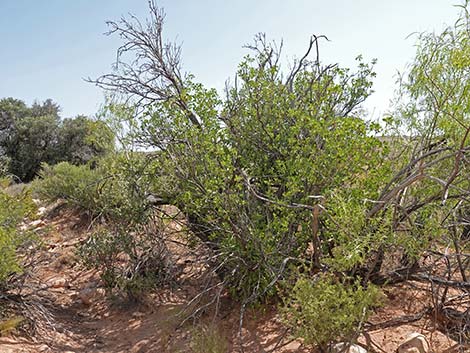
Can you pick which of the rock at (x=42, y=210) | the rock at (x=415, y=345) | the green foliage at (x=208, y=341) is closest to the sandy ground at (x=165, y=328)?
the green foliage at (x=208, y=341)

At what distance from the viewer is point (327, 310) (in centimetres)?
304

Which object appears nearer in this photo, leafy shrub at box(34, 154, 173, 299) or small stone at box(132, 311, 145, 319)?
small stone at box(132, 311, 145, 319)

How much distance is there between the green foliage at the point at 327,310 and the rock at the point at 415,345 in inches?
16.0

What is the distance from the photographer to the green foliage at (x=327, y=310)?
3037 millimetres

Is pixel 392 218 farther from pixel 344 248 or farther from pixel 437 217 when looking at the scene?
pixel 344 248

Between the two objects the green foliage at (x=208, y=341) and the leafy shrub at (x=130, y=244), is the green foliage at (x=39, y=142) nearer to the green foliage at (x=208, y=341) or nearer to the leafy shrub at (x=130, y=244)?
the leafy shrub at (x=130, y=244)

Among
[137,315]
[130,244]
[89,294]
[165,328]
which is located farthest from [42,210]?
[165,328]

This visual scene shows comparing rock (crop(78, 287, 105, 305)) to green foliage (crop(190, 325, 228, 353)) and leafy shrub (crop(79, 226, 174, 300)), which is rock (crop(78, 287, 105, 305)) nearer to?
leafy shrub (crop(79, 226, 174, 300))

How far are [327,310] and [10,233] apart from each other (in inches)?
117

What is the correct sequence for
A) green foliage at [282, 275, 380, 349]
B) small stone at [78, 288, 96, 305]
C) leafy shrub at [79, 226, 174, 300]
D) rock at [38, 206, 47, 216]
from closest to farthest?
green foliage at [282, 275, 380, 349] → leafy shrub at [79, 226, 174, 300] → small stone at [78, 288, 96, 305] → rock at [38, 206, 47, 216]

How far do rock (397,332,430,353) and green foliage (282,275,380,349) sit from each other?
407 millimetres

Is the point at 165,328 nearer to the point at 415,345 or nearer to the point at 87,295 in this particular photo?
the point at 87,295

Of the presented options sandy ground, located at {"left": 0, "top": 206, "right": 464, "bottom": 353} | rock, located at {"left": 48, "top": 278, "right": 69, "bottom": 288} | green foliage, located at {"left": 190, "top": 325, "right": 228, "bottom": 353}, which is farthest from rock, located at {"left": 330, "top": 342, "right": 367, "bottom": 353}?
rock, located at {"left": 48, "top": 278, "right": 69, "bottom": 288}

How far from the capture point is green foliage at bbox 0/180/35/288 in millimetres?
3916
